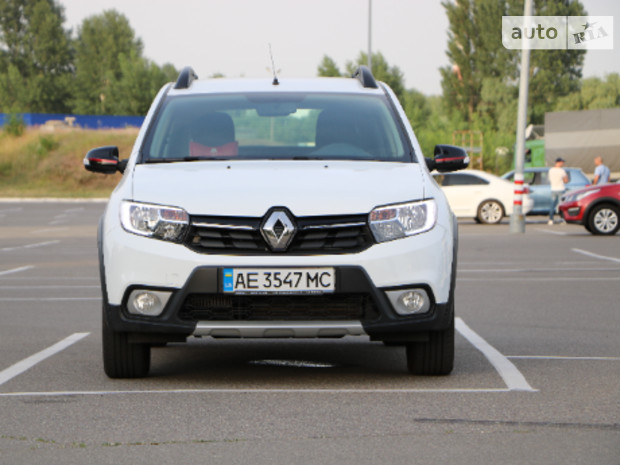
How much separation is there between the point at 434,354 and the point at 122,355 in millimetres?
1799

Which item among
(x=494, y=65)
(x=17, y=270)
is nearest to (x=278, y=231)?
(x=17, y=270)

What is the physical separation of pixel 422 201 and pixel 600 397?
1.43 meters

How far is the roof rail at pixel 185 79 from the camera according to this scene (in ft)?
27.6

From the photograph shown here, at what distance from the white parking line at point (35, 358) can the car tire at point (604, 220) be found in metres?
17.8

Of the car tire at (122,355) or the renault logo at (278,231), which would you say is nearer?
the renault logo at (278,231)

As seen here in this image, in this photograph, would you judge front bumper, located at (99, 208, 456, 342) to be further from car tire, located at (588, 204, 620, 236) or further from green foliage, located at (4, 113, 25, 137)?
green foliage, located at (4, 113, 25, 137)

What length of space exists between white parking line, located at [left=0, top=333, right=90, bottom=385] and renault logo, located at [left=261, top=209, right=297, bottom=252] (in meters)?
1.87

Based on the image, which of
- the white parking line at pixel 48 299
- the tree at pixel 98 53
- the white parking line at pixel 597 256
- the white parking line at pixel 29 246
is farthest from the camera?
the tree at pixel 98 53

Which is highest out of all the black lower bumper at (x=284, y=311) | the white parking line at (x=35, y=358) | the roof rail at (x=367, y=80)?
the roof rail at (x=367, y=80)

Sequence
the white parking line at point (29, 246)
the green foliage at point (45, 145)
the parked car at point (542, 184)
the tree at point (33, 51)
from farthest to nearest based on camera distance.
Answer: the tree at point (33, 51), the green foliage at point (45, 145), the parked car at point (542, 184), the white parking line at point (29, 246)

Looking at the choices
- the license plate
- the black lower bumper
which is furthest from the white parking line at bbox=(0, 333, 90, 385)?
the license plate

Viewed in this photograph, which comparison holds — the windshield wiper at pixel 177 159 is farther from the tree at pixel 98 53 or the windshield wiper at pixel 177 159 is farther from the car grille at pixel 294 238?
the tree at pixel 98 53

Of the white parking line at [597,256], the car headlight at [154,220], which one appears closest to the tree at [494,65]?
the white parking line at [597,256]

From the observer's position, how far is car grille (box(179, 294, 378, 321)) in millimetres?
6605
